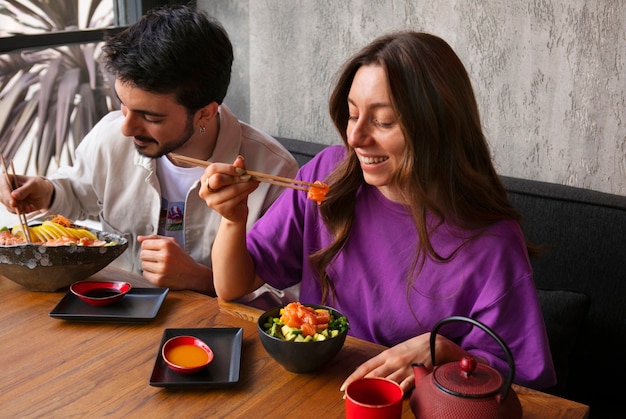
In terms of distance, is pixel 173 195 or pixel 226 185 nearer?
pixel 226 185

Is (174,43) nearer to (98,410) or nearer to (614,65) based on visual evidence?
(98,410)

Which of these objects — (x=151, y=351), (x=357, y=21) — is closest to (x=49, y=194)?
(x=151, y=351)

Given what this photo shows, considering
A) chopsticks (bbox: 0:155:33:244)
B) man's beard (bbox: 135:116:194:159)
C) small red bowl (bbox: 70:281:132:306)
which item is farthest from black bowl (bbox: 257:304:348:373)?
man's beard (bbox: 135:116:194:159)

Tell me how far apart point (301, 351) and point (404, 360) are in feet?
0.65

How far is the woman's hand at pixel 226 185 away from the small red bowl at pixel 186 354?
0.96ft

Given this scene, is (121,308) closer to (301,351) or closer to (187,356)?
(187,356)

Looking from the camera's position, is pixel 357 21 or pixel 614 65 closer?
pixel 614 65

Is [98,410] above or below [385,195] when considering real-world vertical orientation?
below

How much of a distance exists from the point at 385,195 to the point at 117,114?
1048mm

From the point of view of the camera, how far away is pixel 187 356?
55.5 inches

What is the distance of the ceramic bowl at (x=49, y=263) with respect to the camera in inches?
65.4

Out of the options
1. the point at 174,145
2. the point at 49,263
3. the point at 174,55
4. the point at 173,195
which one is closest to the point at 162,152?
the point at 174,145

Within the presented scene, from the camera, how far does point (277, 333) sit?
1.37 m

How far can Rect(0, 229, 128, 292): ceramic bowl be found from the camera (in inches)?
65.4
